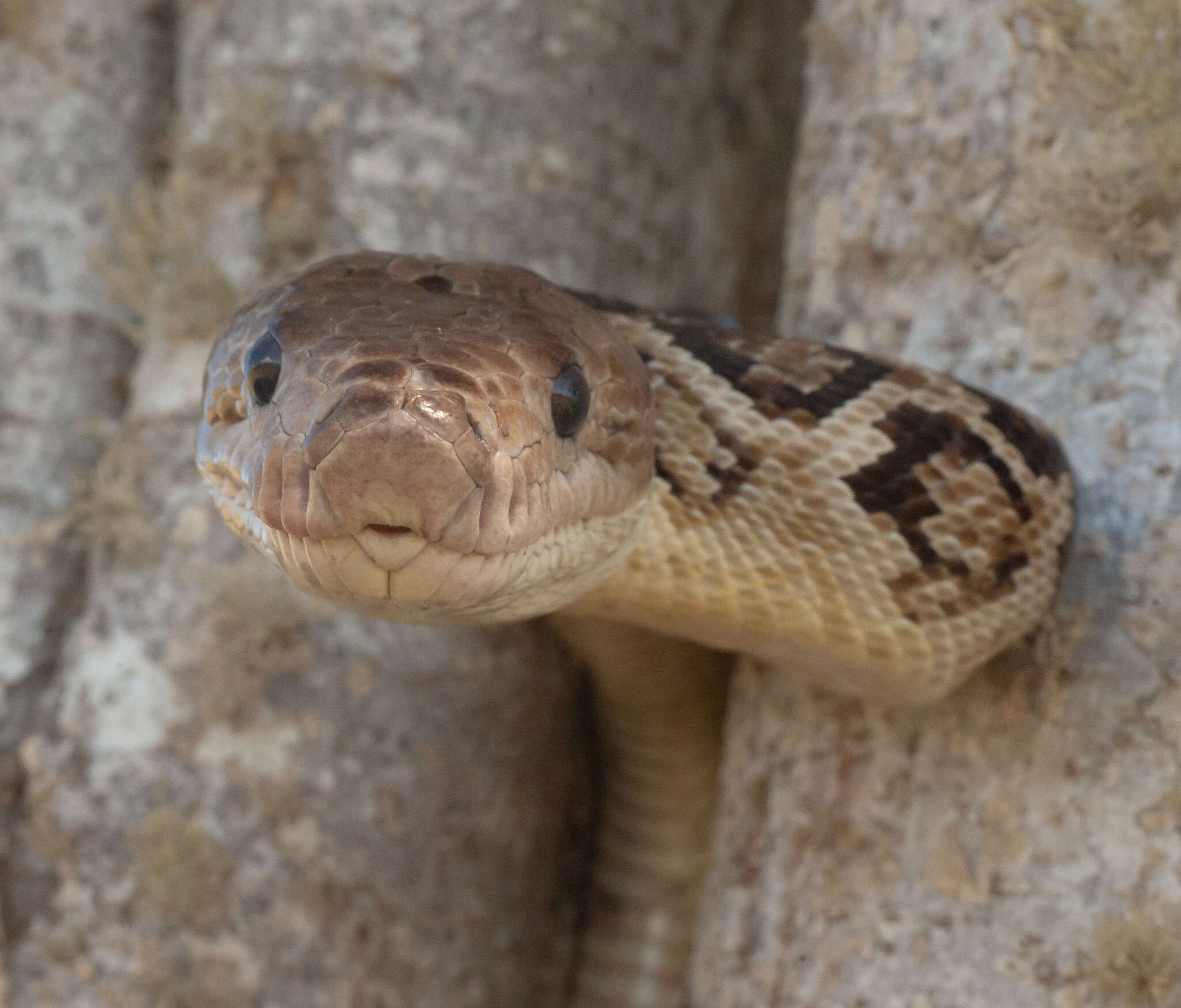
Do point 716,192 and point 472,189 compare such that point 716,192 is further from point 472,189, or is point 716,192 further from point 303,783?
point 303,783

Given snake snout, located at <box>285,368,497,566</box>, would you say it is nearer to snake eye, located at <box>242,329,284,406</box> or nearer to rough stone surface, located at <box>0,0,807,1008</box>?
snake eye, located at <box>242,329,284,406</box>

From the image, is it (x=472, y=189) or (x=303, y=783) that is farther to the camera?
(x=472, y=189)

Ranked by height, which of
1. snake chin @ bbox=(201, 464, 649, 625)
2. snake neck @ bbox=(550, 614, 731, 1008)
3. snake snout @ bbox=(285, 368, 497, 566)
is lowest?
snake neck @ bbox=(550, 614, 731, 1008)

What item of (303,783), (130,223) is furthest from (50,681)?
(130,223)

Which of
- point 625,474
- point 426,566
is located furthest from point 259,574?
point 426,566

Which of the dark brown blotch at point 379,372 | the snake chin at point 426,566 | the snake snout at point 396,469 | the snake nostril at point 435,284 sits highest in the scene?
Result: the snake nostril at point 435,284

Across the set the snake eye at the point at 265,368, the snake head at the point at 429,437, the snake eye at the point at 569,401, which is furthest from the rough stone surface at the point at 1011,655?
the snake eye at the point at 265,368

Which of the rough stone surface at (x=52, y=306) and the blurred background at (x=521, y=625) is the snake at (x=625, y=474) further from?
the rough stone surface at (x=52, y=306)

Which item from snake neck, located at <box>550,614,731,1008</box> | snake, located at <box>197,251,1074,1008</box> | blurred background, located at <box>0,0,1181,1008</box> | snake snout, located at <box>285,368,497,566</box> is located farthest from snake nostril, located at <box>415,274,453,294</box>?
snake neck, located at <box>550,614,731,1008</box>
